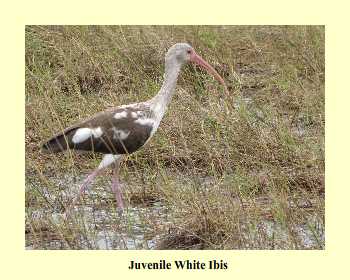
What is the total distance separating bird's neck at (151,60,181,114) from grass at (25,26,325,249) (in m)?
0.56

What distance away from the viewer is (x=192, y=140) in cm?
801

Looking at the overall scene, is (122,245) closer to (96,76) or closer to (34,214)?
(34,214)

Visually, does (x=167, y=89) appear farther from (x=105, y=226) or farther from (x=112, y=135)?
(x=105, y=226)

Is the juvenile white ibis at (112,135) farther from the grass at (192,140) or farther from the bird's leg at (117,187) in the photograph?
the grass at (192,140)

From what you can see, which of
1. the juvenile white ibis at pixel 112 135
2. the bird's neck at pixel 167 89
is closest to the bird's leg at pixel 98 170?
the juvenile white ibis at pixel 112 135

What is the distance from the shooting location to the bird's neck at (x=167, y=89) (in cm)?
732

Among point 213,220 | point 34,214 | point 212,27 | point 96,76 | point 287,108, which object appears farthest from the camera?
point 212,27

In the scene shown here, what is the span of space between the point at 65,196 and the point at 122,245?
1.08 m

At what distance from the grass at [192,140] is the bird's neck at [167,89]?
0.56 metres

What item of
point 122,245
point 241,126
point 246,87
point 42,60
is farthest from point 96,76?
point 122,245

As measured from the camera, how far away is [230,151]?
784 cm

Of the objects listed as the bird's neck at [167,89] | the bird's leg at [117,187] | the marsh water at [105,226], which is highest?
the bird's neck at [167,89]

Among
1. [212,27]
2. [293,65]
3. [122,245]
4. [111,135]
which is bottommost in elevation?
[122,245]

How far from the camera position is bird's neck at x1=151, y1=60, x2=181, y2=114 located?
24.0 feet
